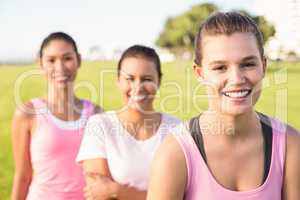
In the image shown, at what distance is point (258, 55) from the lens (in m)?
→ 1.74

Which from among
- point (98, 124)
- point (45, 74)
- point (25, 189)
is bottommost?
point (25, 189)

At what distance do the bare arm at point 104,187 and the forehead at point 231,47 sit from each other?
1.09 meters

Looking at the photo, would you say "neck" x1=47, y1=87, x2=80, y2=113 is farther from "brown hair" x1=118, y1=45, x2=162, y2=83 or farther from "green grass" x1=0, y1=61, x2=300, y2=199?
"green grass" x1=0, y1=61, x2=300, y2=199

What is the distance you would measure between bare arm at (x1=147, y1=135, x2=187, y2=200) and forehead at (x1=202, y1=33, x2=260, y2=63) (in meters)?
0.33

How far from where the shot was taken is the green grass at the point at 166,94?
60.1 feet

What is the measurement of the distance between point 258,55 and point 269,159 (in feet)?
1.16

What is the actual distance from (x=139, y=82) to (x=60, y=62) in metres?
0.72

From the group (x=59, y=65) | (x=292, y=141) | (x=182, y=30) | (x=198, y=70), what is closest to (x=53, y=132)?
(x=59, y=65)

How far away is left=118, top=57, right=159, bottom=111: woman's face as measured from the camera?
9.66ft

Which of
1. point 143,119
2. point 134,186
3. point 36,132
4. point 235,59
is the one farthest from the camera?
point 36,132

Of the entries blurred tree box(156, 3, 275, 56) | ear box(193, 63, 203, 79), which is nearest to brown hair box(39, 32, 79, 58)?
ear box(193, 63, 203, 79)

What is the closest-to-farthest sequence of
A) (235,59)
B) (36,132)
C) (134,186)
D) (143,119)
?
1. (235,59)
2. (134,186)
3. (143,119)
4. (36,132)

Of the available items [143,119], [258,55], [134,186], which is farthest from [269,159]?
[143,119]

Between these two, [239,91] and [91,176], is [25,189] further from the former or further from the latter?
[239,91]
